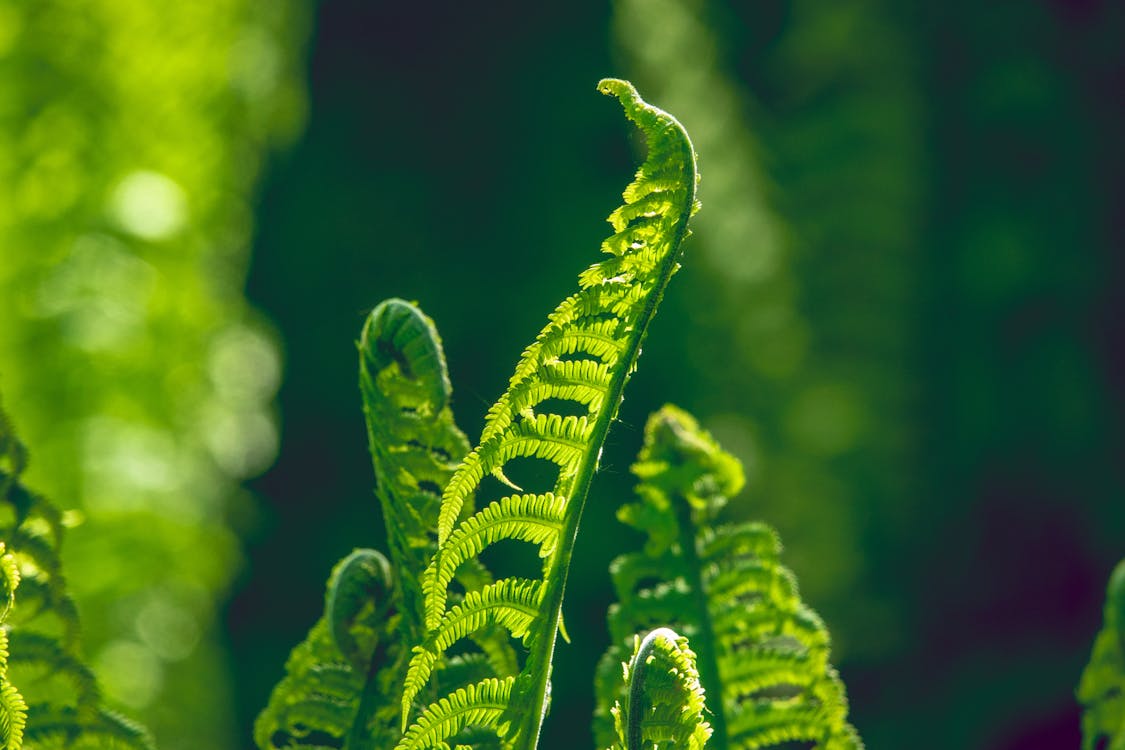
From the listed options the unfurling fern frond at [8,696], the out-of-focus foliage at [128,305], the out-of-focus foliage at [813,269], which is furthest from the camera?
the out-of-focus foliage at [813,269]

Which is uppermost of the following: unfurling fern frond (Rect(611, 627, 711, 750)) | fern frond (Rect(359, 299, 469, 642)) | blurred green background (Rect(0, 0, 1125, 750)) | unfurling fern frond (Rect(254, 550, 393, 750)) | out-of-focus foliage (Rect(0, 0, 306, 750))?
blurred green background (Rect(0, 0, 1125, 750))

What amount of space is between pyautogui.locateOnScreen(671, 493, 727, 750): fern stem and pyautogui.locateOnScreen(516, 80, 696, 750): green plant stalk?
5.2 inches

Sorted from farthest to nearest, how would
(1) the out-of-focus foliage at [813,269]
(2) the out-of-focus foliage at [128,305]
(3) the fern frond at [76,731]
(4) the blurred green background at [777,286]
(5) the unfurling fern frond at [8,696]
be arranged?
(1) the out-of-focus foliage at [813,269] → (4) the blurred green background at [777,286] → (2) the out-of-focus foliage at [128,305] → (3) the fern frond at [76,731] → (5) the unfurling fern frond at [8,696]

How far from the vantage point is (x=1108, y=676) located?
496 mm

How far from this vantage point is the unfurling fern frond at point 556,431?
382 mm

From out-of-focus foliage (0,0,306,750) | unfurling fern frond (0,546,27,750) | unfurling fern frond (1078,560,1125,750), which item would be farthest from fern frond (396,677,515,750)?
out-of-focus foliage (0,0,306,750)

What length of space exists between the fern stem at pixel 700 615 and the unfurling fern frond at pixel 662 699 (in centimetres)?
14

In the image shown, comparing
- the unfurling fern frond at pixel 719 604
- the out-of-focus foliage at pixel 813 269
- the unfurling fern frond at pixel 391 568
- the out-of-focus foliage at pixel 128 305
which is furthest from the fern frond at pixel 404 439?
the out-of-focus foliage at pixel 813 269

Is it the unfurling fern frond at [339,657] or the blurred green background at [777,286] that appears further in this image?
the blurred green background at [777,286]

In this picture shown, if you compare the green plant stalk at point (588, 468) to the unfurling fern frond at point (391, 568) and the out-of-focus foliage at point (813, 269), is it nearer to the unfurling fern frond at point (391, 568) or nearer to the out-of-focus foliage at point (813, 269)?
the unfurling fern frond at point (391, 568)

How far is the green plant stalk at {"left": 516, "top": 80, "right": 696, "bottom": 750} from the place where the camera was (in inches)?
15.2

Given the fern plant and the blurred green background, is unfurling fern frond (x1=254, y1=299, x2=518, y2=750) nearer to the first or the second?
the fern plant

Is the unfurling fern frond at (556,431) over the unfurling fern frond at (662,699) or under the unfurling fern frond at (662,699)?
over

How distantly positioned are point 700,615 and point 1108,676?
17 cm
